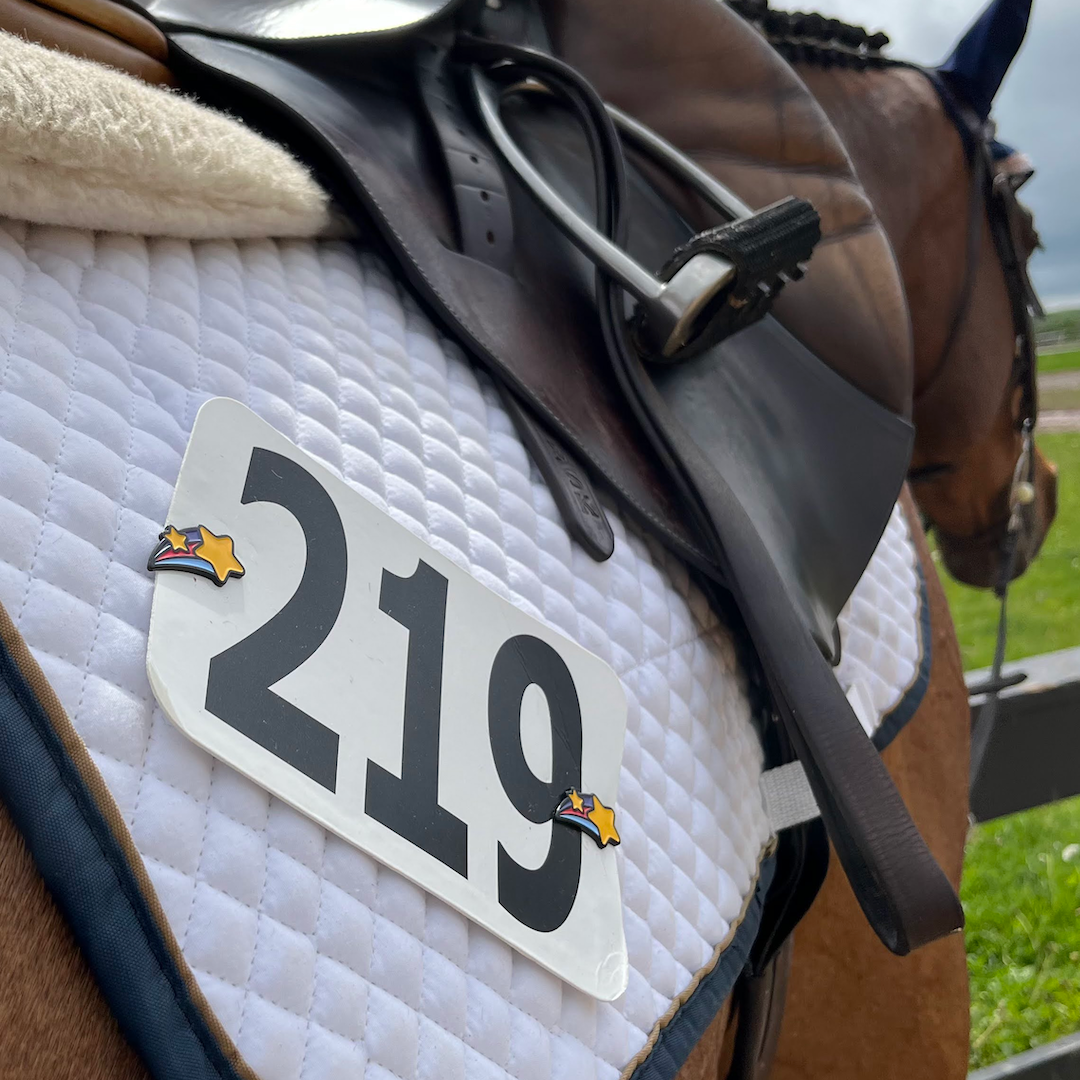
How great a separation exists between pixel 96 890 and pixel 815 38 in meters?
1.17

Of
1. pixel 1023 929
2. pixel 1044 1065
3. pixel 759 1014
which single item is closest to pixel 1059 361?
pixel 1023 929

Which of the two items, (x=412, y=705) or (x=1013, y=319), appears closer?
(x=412, y=705)

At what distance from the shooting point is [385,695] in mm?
433

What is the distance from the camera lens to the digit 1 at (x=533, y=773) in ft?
1.45

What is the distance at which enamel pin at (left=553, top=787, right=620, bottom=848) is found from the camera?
0.47 metres

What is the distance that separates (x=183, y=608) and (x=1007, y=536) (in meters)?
1.33

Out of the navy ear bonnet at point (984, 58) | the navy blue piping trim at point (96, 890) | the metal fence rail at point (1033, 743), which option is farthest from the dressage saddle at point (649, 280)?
the metal fence rail at point (1033, 743)

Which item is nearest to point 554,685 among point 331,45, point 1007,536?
point 331,45

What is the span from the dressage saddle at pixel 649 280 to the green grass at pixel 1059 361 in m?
18.3

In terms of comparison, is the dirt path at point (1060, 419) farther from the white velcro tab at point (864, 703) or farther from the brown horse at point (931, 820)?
the white velcro tab at point (864, 703)

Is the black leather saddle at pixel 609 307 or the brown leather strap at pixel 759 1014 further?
the brown leather strap at pixel 759 1014

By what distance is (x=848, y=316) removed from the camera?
2.81 feet

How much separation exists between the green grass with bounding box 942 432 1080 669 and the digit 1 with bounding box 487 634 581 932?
3.31 meters

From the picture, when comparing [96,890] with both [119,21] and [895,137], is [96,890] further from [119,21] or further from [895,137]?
[895,137]
